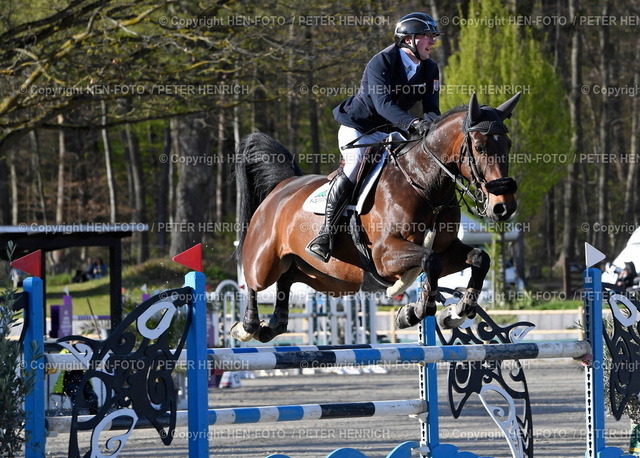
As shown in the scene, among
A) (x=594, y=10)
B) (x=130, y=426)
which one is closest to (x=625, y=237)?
(x=594, y=10)

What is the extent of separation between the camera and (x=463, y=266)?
5434 mm

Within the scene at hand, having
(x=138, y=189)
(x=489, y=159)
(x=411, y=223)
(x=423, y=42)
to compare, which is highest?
(x=138, y=189)

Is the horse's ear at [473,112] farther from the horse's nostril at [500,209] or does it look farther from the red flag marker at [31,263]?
the red flag marker at [31,263]

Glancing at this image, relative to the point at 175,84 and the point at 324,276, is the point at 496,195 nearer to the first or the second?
the point at 324,276

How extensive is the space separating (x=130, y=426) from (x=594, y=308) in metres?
2.77

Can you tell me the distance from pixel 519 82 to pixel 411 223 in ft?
53.7

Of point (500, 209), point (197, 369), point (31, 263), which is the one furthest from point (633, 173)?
point (31, 263)

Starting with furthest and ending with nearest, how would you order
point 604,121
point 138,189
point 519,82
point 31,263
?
point 138,189 → point 604,121 → point 519,82 → point 31,263

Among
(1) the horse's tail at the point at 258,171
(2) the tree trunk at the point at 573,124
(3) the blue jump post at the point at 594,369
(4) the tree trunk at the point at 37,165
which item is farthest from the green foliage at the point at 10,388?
(4) the tree trunk at the point at 37,165

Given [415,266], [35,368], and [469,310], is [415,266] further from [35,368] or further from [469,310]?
[35,368]

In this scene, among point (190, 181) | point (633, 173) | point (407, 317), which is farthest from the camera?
point (633, 173)

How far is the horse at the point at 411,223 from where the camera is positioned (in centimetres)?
489

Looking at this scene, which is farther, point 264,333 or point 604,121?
point 604,121

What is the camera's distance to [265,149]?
6.77 meters
